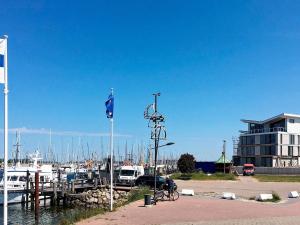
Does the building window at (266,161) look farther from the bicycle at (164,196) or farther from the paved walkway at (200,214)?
the paved walkway at (200,214)

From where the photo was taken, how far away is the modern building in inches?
4094

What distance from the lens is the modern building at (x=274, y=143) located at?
104 m

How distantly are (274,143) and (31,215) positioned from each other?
249ft

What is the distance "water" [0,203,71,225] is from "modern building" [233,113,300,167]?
70.8 metres

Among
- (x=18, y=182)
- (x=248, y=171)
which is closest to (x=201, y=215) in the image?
(x=18, y=182)

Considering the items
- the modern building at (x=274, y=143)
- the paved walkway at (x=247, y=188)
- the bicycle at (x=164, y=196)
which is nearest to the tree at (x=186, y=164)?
the paved walkway at (x=247, y=188)

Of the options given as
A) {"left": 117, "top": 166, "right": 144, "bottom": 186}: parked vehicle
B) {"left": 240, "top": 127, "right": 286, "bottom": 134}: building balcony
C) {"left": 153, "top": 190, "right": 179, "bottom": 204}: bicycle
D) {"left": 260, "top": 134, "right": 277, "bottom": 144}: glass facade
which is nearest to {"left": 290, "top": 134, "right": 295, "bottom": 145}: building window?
{"left": 240, "top": 127, "right": 286, "bottom": 134}: building balcony

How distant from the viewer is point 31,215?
39062mm

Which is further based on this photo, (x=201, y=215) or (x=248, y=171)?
(x=248, y=171)

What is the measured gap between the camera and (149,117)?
31672 millimetres

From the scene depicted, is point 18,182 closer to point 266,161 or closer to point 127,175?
point 127,175

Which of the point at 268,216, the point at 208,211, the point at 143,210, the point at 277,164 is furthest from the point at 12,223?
the point at 277,164

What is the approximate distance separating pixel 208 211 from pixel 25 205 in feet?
81.8

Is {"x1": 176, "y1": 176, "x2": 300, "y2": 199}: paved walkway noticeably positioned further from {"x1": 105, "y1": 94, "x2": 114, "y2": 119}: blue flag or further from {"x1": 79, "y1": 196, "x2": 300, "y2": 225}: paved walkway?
{"x1": 105, "y1": 94, "x2": 114, "y2": 119}: blue flag
